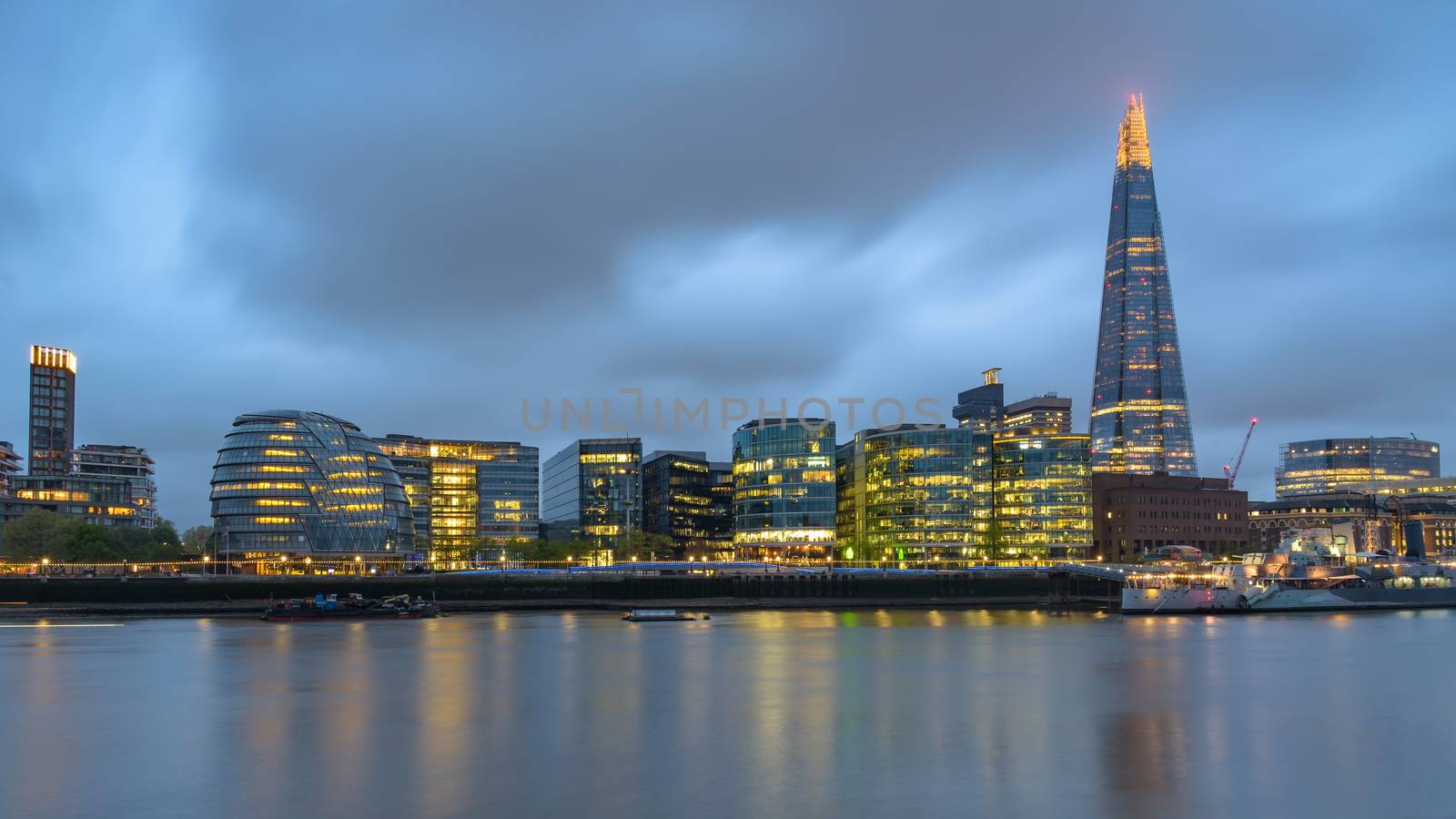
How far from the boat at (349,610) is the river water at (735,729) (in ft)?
135

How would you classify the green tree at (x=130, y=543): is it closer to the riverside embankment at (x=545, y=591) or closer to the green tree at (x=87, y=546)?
the green tree at (x=87, y=546)

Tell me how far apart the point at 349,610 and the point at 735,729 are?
3798 inches

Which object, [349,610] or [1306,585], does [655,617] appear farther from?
[1306,585]

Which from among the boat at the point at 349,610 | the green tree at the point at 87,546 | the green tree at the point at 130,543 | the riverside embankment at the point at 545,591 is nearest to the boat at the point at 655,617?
the boat at the point at 349,610

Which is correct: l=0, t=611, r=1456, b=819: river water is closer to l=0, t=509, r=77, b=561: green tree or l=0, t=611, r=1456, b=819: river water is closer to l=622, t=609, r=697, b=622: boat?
l=622, t=609, r=697, b=622: boat

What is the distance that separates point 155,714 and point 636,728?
22563 millimetres

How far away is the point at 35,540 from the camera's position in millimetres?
174375

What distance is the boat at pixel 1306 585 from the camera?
413 feet

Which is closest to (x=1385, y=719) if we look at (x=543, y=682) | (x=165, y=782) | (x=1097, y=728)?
(x=1097, y=728)

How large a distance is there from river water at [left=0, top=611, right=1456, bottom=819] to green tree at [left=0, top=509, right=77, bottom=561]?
341ft

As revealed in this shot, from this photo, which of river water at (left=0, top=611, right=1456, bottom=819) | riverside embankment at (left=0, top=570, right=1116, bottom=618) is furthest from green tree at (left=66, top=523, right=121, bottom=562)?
river water at (left=0, top=611, right=1456, bottom=819)

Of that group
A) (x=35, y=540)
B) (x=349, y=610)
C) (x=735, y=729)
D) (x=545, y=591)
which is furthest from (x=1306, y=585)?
(x=35, y=540)

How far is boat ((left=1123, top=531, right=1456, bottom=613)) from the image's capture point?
125750 millimetres

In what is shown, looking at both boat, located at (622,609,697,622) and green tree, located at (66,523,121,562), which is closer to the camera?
boat, located at (622,609,697,622)
